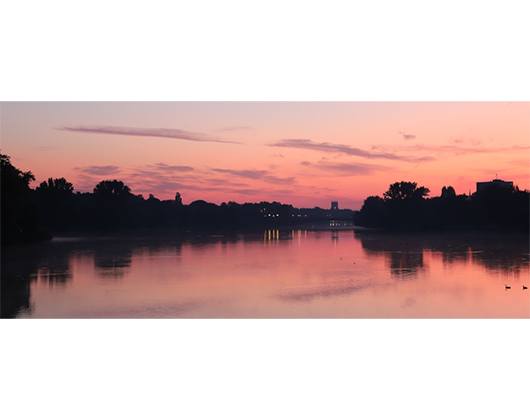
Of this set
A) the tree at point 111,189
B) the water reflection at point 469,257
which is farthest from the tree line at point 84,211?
the water reflection at point 469,257

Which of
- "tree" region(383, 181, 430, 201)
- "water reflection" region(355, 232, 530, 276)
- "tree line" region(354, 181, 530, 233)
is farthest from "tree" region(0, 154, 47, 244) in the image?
"tree" region(383, 181, 430, 201)

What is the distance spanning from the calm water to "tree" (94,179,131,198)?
44.6 feet

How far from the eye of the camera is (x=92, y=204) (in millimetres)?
44469

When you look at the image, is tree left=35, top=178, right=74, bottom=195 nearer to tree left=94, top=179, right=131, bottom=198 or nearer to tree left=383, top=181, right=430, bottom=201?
tree left=94, top=179, right=131, bottom=198

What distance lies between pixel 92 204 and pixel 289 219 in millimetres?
42331

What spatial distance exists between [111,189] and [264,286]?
25734mm

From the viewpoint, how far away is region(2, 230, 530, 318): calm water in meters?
14.5

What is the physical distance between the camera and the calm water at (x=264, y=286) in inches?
571

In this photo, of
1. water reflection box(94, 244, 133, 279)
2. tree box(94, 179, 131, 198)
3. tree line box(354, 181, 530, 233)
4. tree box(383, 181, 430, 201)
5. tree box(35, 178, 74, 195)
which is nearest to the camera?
water reflection box(94, 244, 133, 279)

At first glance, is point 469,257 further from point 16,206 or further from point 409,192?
point 409,192

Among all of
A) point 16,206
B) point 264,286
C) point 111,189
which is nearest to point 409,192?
point 111,189

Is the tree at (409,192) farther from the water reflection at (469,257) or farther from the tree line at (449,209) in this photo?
the water reflection at (469,257)

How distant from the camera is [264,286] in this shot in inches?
734

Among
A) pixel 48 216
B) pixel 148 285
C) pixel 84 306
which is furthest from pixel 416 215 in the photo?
pixel 84 306
